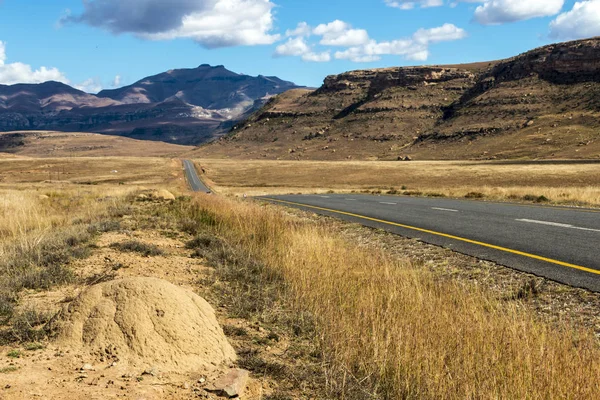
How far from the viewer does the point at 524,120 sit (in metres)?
99.6

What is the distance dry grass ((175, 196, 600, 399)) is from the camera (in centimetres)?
319

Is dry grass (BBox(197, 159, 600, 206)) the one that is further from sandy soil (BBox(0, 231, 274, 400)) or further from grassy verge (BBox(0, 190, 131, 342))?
sandy soil (BBox(0, 231, 274, 400))

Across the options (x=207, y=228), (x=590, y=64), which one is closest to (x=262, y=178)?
(x=207, y=228)

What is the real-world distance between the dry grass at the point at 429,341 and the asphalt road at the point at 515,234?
2261 mm

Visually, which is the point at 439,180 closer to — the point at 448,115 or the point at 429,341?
the point at 429,341

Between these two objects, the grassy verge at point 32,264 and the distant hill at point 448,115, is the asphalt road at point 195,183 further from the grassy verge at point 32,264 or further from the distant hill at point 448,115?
the distant hill at point 448,115

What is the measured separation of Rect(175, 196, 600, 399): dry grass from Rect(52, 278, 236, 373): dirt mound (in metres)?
1.03

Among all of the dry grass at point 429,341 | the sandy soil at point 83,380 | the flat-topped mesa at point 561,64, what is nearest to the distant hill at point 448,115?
the flat-topped mesa at point 561,64

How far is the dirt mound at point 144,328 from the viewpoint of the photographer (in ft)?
13.3

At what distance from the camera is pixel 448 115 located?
12262cm

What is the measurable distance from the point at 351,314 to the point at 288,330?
645 millimetres

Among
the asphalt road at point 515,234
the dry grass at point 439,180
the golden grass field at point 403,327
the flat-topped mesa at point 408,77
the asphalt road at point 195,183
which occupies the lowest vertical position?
the asphalt road at point 195,183

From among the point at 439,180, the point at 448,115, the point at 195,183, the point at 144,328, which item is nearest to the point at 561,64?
the point at 448,115

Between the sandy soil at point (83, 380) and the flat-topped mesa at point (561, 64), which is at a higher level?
the flat-topped mesa at point (561, 64)
